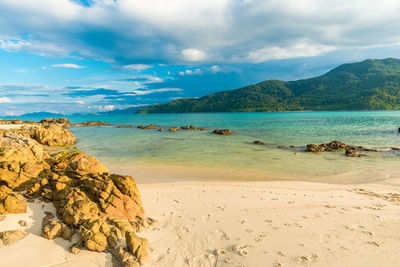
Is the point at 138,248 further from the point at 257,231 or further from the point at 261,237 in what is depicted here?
the point at 257,231

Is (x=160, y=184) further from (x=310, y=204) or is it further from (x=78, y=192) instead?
(x=310, y=204)

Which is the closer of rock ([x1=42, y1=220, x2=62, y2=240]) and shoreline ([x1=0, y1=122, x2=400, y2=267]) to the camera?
shoreline ([x1=0, y1=122, x2=400, y2=267])

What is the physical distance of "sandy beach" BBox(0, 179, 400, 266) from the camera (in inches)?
Result: 265

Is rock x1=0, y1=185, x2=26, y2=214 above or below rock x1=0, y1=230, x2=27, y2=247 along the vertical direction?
above

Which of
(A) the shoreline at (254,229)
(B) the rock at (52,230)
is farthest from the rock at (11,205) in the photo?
(B) the rock at (52,230)

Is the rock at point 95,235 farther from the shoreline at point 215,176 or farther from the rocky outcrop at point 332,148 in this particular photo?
the rocky outcrop at point 332,148

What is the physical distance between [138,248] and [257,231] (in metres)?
→ 4.82

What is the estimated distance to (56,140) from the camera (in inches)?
1490

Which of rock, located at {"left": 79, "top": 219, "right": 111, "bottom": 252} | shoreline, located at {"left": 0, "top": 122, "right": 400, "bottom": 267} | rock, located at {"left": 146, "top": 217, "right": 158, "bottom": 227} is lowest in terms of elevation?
shoreline, located at {"left": 0, "top": 122, "right": 400, "bottom": 267}

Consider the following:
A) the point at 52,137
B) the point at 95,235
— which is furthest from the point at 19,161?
the point at 52,137

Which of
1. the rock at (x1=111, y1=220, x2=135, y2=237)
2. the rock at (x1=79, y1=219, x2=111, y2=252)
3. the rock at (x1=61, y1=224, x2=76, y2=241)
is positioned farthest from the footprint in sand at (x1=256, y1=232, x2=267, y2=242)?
the rock at (x1=61, y1=224, x2=76, y2=241)

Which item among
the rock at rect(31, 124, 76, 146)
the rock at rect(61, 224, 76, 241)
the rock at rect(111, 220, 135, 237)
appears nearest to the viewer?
the rock at rect(61, 224, 76, 241)

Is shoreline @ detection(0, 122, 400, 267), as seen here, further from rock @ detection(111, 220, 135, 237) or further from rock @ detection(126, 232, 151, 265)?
rock @ detection(111, 220, 135, 237)

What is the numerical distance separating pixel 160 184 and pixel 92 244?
8.62 metres
